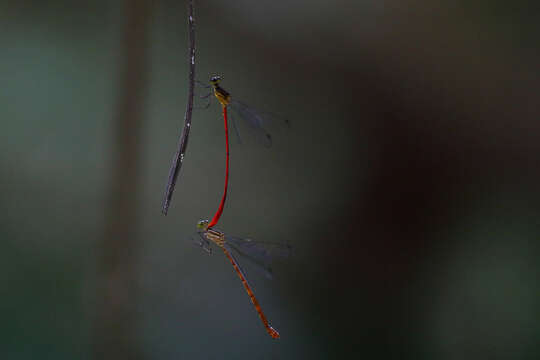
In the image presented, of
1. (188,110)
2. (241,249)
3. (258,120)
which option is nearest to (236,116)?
(258,120)

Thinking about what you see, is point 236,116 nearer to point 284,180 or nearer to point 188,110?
point 284,180

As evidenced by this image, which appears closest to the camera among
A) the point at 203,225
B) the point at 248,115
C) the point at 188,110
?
the point at 188,110

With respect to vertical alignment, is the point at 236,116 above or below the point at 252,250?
above

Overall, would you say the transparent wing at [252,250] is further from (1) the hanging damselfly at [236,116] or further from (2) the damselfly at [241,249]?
(1) the hanging damselfly at [236,116]

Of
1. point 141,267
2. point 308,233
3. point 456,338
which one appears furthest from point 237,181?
point 456,338

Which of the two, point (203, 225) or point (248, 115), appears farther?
point (248, 115)

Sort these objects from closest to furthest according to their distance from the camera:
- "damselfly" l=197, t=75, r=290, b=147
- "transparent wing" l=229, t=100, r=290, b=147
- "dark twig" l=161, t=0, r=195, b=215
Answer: "dark twig" l=161, t=0, r=195, b=215
"damselfly" l=197, t=75, r=290, b=147
"transparent wing" l=229, t=100, r=290, b=147

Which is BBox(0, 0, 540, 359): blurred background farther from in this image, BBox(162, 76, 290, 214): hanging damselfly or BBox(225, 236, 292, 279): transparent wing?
→ BBox(225, 236, 292, 279): transparent wing

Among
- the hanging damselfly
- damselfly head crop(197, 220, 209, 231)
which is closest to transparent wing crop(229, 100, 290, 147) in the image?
the hanging damselfly
